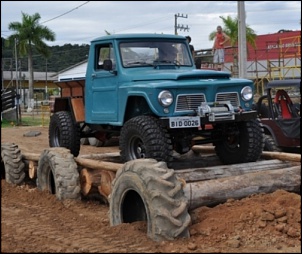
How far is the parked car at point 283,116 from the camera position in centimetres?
1137

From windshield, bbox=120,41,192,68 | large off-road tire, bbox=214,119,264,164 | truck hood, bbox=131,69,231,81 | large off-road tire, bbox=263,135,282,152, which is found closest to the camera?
truck hood, bbox=131,69,231,81

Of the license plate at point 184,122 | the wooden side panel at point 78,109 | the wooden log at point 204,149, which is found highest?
the wooden side panel at point 78,109

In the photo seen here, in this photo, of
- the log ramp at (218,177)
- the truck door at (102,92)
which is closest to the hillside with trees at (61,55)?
A: the truck door at (102,92)

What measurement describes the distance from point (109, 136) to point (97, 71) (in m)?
1.18

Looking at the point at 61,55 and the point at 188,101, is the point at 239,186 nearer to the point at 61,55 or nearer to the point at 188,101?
the point at 188,101

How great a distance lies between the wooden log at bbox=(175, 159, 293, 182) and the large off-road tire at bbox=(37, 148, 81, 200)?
6.33 feet

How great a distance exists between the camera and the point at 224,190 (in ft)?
20.6

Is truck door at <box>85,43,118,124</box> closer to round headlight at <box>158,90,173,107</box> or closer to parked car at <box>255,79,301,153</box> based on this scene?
round headlight at <box>158,90,173,107</box>

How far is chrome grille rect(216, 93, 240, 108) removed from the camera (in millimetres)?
7266

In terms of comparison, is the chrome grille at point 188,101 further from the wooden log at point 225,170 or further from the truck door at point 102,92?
the truck door at point 102,92

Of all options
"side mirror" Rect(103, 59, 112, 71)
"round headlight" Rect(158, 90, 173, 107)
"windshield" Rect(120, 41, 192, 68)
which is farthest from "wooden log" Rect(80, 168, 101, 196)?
"round headlight" Rect(158, 90, 173, 107)

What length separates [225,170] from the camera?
22.9 ft

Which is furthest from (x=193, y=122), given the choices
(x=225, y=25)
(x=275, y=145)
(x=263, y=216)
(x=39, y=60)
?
(x=39, y=60)

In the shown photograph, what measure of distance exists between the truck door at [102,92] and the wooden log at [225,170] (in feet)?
5.19
